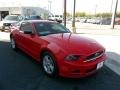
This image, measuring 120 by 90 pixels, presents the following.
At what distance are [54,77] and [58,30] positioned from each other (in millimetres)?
1819

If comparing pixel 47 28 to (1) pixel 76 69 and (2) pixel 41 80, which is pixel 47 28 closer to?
(2) pixel 41 80

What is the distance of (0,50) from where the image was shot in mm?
7965

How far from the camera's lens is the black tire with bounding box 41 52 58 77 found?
15.2ft

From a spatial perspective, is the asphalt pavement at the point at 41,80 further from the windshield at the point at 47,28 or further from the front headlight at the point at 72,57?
the windshield at the point at 47,28

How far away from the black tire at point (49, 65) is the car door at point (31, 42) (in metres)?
0.39

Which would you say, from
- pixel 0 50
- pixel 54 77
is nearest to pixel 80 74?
pixel 54 77

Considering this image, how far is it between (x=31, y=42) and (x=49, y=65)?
122cm

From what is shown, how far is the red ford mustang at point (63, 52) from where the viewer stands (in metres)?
4.30

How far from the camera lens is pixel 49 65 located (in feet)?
16.2

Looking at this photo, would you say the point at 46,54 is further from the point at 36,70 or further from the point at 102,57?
the point at 102,57

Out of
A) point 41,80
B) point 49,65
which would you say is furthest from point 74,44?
point 41,80

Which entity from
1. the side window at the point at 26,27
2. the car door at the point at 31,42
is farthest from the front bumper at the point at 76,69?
the side window at the point at 26,27

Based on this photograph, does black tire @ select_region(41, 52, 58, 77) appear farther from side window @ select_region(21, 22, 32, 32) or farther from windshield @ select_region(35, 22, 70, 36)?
side window @ select_region(21, 22, 32, 32)

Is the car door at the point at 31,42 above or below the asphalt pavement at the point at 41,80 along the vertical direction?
above
